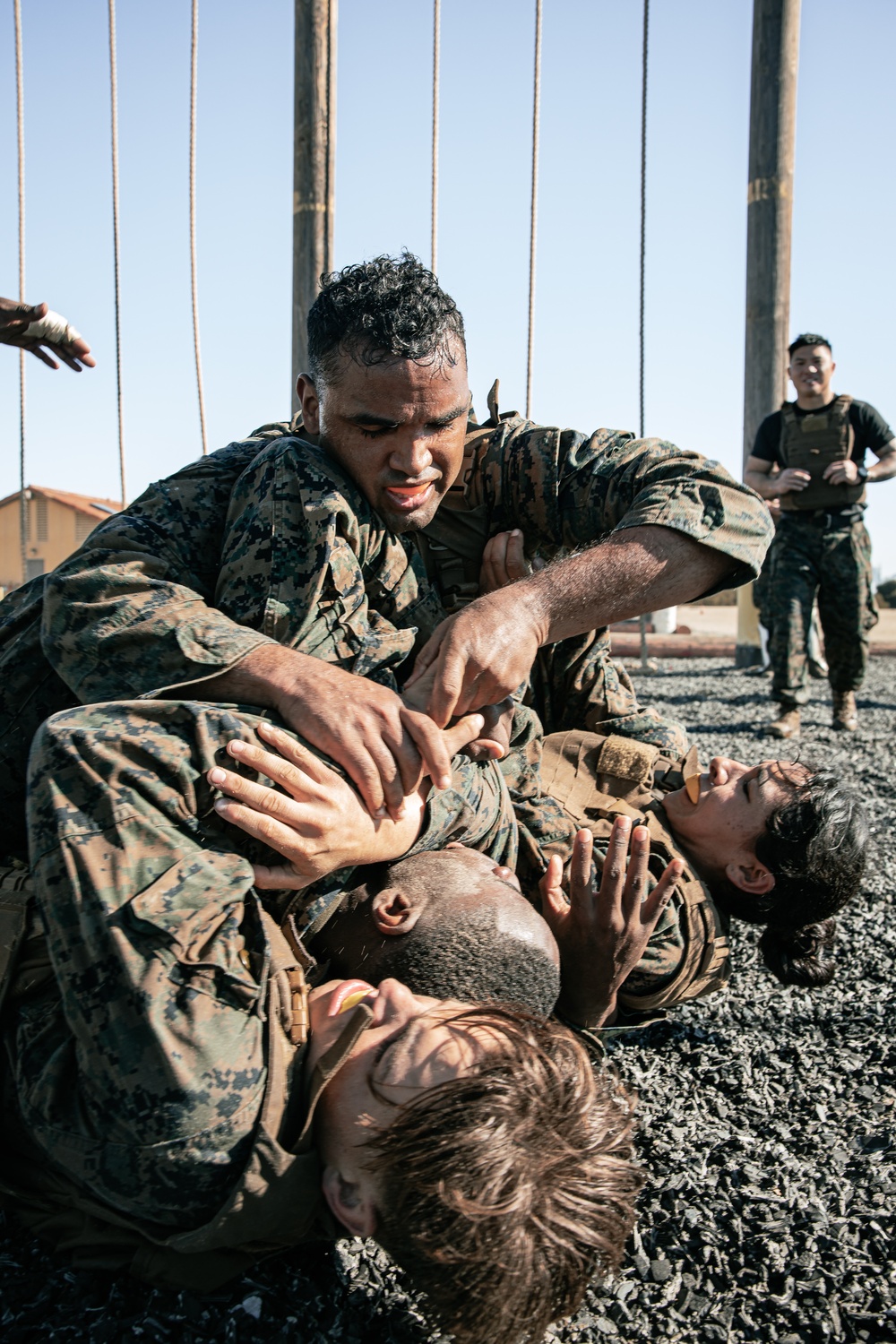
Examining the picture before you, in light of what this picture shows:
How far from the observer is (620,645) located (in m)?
11.3

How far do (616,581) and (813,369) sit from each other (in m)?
5.06

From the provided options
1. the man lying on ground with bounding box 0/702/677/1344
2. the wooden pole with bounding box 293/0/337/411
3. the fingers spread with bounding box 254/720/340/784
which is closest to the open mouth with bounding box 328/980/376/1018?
the man lying on ground with bounding box 0/702/677/1344

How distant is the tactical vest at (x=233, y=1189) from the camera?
1731mm

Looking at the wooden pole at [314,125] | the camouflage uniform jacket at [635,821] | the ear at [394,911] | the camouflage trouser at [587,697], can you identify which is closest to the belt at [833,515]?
the wooden pole at [314,125]

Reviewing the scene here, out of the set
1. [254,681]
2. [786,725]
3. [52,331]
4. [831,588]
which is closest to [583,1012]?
[254,681]

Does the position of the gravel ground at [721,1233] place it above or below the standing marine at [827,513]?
below

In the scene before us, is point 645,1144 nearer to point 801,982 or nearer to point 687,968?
point 687,968

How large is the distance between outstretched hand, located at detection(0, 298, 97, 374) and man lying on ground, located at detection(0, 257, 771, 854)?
7.35ft

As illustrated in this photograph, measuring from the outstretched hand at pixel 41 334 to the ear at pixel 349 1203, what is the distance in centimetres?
397

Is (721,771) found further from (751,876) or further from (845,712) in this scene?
(845,712)

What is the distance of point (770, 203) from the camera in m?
8.10

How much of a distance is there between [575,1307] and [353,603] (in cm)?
149

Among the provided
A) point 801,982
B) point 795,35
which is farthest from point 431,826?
point 795,35

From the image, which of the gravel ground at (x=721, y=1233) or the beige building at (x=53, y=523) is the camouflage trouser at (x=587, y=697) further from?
the beige building at (x=53, y=523)
